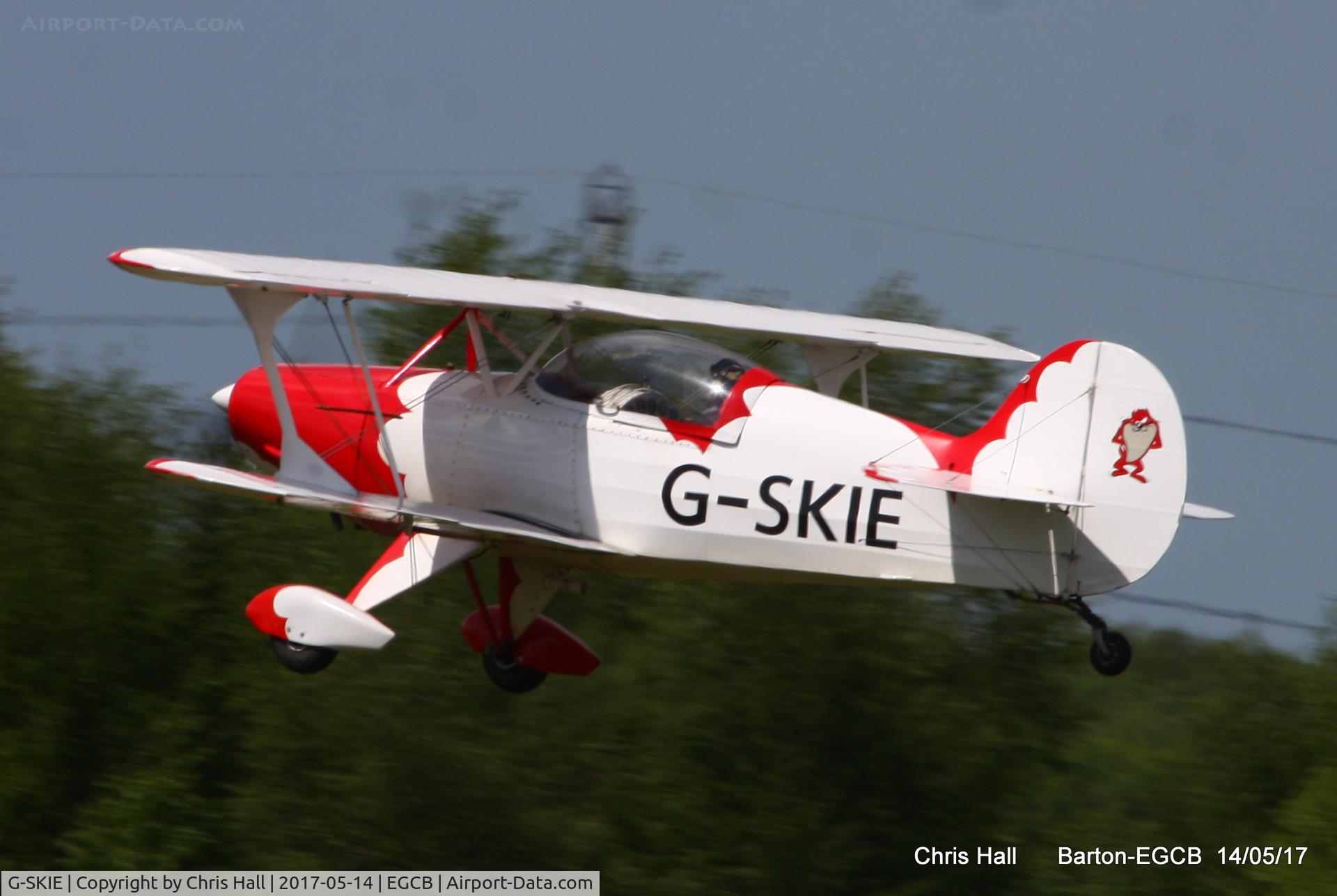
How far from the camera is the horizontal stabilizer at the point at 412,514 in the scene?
9.97 metres

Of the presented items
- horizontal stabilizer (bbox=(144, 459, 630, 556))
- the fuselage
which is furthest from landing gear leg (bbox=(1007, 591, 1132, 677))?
horizontal stabilizer (bbox=(144, 459, 630, 556))

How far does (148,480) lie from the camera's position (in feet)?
76.2

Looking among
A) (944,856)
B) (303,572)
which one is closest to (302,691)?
(303,572)

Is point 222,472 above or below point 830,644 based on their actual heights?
above

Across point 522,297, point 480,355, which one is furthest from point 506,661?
point 522,297

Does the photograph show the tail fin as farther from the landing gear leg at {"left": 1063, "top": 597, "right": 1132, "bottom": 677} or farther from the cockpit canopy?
the cockpit canopy

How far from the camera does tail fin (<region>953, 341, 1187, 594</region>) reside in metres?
9.28

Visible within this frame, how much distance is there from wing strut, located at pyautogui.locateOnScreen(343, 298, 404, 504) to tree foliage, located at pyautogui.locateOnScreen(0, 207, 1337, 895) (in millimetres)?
8856

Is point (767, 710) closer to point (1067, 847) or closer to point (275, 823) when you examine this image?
point (1067, 847)

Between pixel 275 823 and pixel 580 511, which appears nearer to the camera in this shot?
pixel 580 511

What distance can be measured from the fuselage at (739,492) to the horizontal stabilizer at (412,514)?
15 cm

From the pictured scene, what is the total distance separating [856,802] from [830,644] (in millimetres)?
2071

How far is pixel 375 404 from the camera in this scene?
1034cm

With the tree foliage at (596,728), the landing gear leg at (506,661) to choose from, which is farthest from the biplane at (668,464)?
the tree foliage at (596,728)
